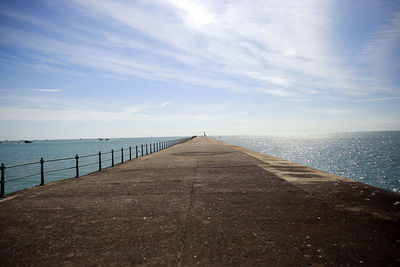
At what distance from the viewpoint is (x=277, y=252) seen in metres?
3.54

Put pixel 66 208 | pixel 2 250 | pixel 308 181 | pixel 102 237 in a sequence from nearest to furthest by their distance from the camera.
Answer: pixel 2 250, pixel 102 237, pixel 66 208, pixel 308 181

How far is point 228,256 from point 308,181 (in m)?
6.40

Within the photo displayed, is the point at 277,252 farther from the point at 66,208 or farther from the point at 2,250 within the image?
the point at 66,208

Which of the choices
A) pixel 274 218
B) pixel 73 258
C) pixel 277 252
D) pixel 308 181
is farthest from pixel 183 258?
pixel 308 181

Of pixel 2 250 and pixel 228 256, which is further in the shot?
pixel 2 250

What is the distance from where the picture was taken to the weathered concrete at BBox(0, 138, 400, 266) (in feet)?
11.4

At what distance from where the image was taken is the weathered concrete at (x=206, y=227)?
11.4 ft

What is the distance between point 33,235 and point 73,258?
151cm

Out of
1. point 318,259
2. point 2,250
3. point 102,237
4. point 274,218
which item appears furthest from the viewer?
point 274,218

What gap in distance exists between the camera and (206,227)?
4559 mm

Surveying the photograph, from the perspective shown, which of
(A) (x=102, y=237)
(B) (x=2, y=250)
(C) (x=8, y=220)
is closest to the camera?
(B) (x=2, y=250)

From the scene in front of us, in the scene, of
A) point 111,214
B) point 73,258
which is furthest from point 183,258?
point 111,214

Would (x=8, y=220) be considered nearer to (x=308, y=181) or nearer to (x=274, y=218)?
(x=274, y=218)

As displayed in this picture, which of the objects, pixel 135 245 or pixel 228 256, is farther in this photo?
pixel 135 245
